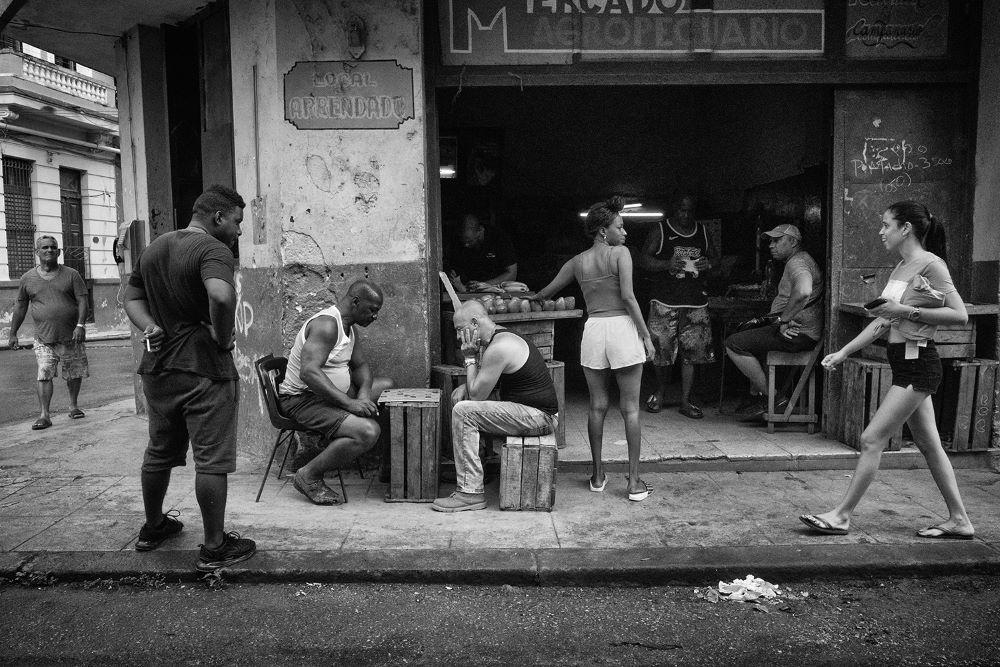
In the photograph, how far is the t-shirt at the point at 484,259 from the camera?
781 cm

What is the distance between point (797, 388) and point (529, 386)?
2.83m

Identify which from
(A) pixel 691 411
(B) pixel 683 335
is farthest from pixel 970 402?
(B) pixel 683 335

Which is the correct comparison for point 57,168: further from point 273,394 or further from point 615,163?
point 273,394

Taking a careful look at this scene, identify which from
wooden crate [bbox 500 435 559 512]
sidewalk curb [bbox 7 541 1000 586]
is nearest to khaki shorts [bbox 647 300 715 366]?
wooden crate [bbox 500 435 559 512]

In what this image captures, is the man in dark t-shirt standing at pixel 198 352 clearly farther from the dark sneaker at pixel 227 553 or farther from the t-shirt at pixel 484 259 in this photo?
the t-shirt at pixel 484 259

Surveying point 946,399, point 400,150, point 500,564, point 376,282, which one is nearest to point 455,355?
point 376,282

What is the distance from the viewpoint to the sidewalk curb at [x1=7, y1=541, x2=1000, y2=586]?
412 centimetres

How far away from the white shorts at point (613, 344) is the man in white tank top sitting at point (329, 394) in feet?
4.82

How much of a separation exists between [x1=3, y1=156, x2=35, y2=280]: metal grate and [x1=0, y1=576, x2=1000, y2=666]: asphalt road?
16870 mm

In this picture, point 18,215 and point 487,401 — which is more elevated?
point 18,215

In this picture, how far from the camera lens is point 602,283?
5426mm

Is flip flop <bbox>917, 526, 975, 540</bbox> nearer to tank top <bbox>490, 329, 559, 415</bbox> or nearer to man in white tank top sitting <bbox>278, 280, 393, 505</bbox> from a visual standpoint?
tank top <bbox>490, 329, 559, 415</bbox>

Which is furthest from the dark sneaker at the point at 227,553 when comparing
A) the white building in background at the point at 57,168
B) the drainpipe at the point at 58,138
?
the drainpipe at the point at 58,138

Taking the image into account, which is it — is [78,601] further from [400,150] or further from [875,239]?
[875,239]
